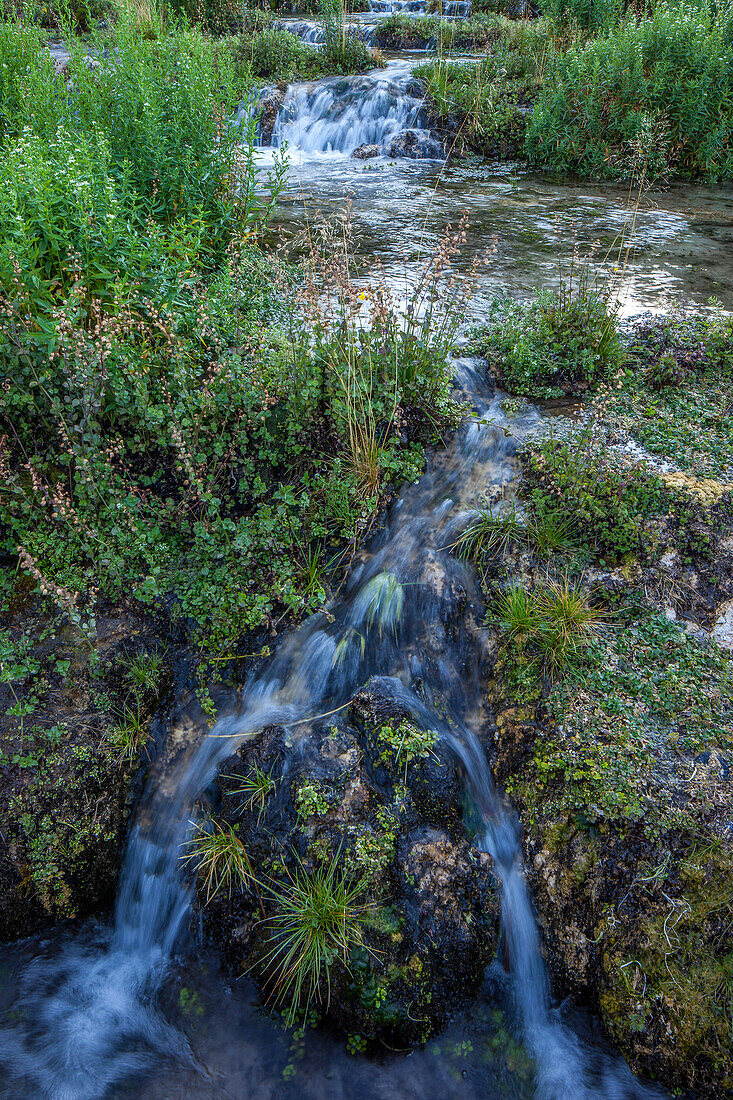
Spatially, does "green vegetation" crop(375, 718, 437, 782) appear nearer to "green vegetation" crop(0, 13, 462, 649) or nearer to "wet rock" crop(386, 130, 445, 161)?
"green vegetation" crop(0, 13, 462, 649)

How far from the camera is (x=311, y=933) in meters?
3.43

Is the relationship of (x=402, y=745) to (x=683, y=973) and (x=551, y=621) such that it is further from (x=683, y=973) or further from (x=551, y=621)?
(x=683, y=973)

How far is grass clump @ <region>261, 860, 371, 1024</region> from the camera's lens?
340 centimetres

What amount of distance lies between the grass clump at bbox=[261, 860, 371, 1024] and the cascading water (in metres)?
0.67

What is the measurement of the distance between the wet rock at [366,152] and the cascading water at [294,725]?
36.9 ft

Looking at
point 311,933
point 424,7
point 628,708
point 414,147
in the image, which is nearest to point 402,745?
point 311,933

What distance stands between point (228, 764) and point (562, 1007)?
2.37m

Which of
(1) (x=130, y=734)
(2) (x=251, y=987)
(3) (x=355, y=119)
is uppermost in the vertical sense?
(3) (x=355, y=119)

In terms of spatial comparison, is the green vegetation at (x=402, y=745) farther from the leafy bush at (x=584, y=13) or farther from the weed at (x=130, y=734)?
the leafy bush at (x=584, y=13)

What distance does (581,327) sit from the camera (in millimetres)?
6336

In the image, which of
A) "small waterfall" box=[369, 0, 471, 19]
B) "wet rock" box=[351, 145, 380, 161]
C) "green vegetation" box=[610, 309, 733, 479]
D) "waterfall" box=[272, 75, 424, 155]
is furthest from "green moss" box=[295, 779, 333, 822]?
"small waterfall" box=[369, 0, 471, 19]

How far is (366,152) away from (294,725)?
13664mm

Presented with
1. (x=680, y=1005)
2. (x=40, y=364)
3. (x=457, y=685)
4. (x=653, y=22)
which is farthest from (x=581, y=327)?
(x=653, y=22)

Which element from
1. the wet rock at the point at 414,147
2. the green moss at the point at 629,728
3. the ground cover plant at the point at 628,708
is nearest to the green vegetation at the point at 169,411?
the ground cover plant at the point at 628,708
